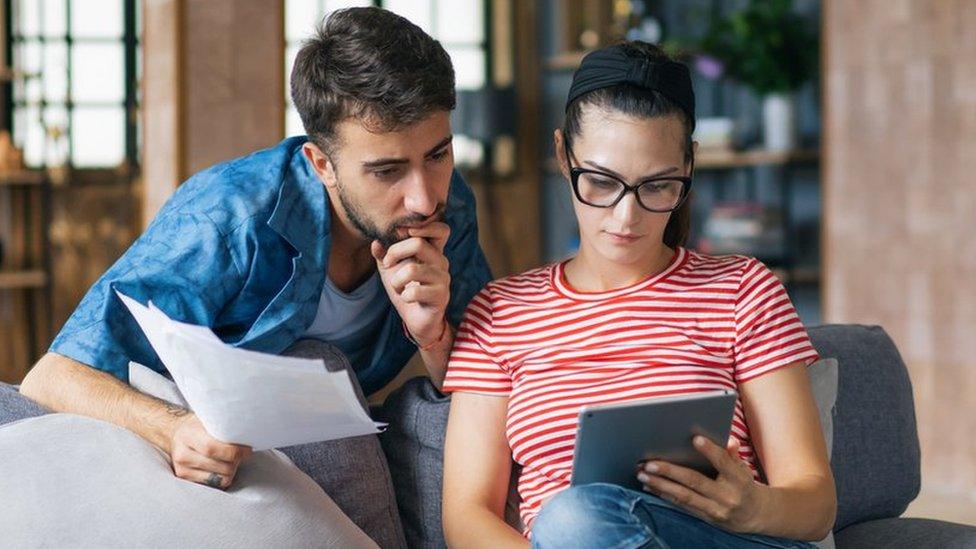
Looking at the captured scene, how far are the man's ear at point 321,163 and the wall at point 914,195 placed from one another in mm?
3167

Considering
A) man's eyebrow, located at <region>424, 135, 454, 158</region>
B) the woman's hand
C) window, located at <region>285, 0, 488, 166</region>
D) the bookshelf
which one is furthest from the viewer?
window, located at <region>285, 0, 488, 166</region>

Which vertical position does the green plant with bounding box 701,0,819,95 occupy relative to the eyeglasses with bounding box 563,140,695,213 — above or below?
above

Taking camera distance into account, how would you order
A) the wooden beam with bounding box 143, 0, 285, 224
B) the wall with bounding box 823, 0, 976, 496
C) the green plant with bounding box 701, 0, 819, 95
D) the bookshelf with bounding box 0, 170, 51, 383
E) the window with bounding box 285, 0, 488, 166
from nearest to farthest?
the wooden beam with bounding box 143, 0, 285, 224
the wall with bounding box 823, 0, 976, 496
the green plant with bounding box 701, 0, 819, 95
the bookshelf with bounding box 0, 170, 51, 383
the window with bounding box 285, 0, 488, 166

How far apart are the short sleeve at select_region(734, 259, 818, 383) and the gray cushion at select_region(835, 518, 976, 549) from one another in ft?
1.33

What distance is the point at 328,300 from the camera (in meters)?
2.22

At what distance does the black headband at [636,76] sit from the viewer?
Result: 6.06 feet

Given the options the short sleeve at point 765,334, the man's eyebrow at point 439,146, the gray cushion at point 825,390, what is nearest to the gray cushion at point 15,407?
the man's eyebrow at point 439,146

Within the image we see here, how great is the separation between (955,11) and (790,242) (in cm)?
167

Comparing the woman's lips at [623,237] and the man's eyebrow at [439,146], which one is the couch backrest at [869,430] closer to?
the woman's lips at [623,237]

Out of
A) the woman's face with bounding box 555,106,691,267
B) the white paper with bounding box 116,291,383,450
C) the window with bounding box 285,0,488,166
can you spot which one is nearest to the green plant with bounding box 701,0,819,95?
the window with bounding box 285,0,488,166

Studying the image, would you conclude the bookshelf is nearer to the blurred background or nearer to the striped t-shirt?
the blurred background

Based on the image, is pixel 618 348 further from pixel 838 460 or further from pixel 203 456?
pixel 203 456

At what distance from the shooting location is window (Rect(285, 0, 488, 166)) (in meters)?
7.46

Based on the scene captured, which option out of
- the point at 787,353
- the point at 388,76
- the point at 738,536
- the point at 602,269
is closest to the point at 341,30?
the point at 388,76
